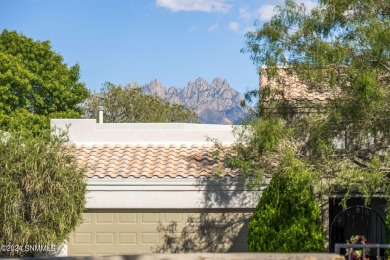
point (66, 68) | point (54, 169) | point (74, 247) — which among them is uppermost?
point (66, 68)

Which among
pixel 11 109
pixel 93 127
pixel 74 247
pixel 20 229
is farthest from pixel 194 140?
pixel 11 109

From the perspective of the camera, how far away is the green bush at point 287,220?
21.4 meters

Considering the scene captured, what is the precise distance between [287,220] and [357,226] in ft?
27.4

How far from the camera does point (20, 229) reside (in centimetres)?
2227

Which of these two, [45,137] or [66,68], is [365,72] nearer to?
[45,137]

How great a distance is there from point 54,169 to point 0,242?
8.40ft

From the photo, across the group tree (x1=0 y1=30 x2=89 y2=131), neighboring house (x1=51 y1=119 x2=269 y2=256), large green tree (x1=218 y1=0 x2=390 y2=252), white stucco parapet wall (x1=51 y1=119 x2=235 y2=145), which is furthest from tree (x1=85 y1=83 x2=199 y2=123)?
large green tree (x1=218 y1=0 x2=390 y2=252)

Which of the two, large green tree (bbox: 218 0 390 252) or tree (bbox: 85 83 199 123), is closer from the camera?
large green tree (bbox: 218 0 390 252)

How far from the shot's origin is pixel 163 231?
24.9 metres

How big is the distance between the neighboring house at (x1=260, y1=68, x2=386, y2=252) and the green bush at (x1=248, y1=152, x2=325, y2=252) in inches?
37.5

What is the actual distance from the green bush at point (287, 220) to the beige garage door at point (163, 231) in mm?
3081

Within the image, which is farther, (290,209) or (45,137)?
(45,137)

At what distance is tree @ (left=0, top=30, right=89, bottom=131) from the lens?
54281 millimetres

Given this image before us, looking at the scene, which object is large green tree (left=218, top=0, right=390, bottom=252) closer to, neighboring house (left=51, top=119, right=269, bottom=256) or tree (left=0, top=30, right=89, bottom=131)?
neighboring house (left=51, top=119, right=269, bottom=256)
